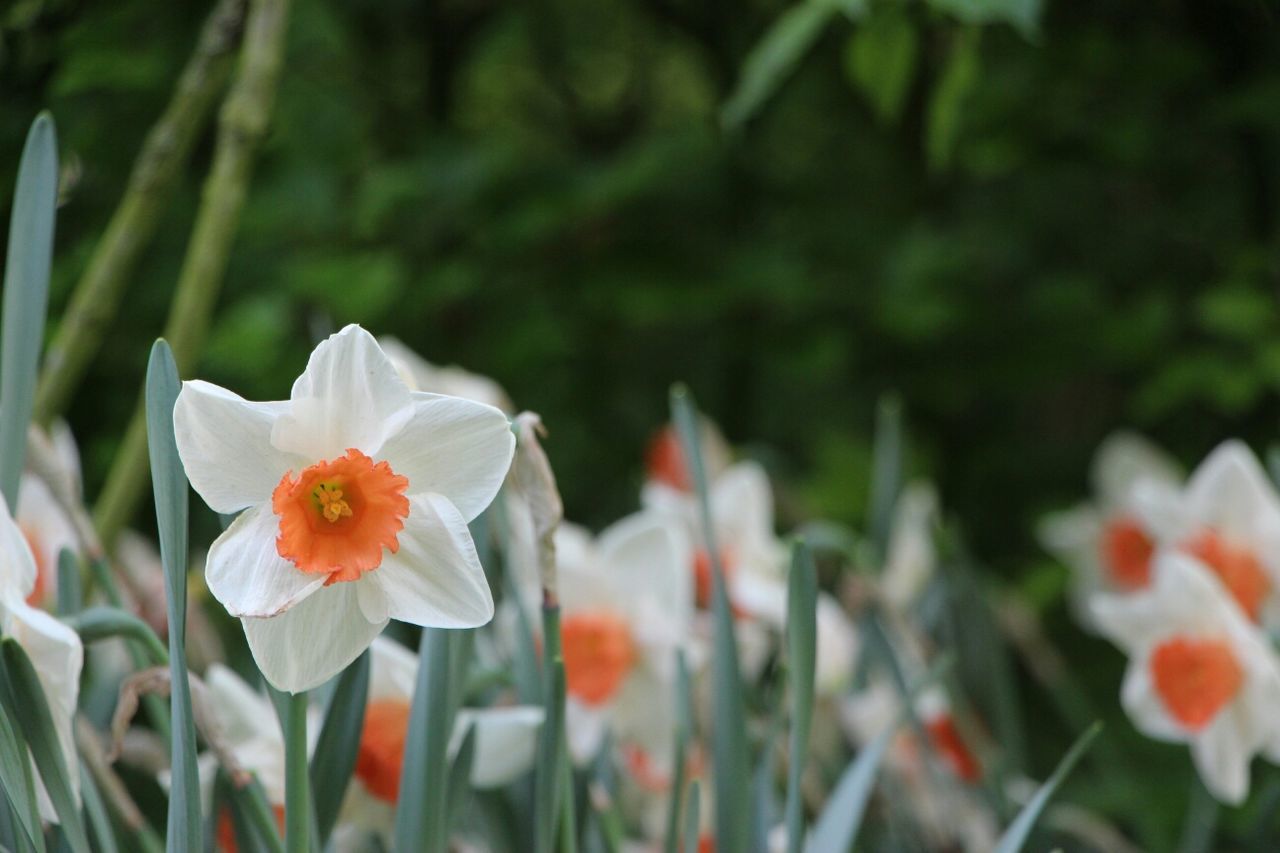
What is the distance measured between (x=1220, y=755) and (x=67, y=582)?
0.63m

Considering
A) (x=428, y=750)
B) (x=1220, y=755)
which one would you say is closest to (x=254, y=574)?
(x=428, y=750)

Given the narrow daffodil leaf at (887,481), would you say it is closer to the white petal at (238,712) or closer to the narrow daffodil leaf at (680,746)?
the narrow daffodil leaf at (680,746)

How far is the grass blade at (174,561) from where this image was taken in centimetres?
39

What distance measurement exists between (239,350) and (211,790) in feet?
1.59

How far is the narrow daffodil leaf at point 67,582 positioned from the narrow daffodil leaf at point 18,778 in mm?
102

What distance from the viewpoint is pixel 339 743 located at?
1.58ft

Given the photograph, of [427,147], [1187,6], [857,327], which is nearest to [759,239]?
[857,327]

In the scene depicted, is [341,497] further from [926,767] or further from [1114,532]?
[1114,532]

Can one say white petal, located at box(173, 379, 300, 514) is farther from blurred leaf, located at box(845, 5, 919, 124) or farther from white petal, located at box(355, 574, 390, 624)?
blurred leaf, located at box(845, 5, 919, 124)

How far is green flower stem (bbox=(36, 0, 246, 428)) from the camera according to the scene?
65 cm

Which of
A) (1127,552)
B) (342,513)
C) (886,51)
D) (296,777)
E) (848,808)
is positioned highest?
(886,51)

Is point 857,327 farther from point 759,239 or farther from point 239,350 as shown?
point 239,350

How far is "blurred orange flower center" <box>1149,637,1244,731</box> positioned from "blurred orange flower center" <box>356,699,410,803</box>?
1.49 feet

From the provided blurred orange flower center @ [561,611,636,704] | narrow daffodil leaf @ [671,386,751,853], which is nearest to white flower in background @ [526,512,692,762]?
blurred orange flower center @ [561,611,636,704]
